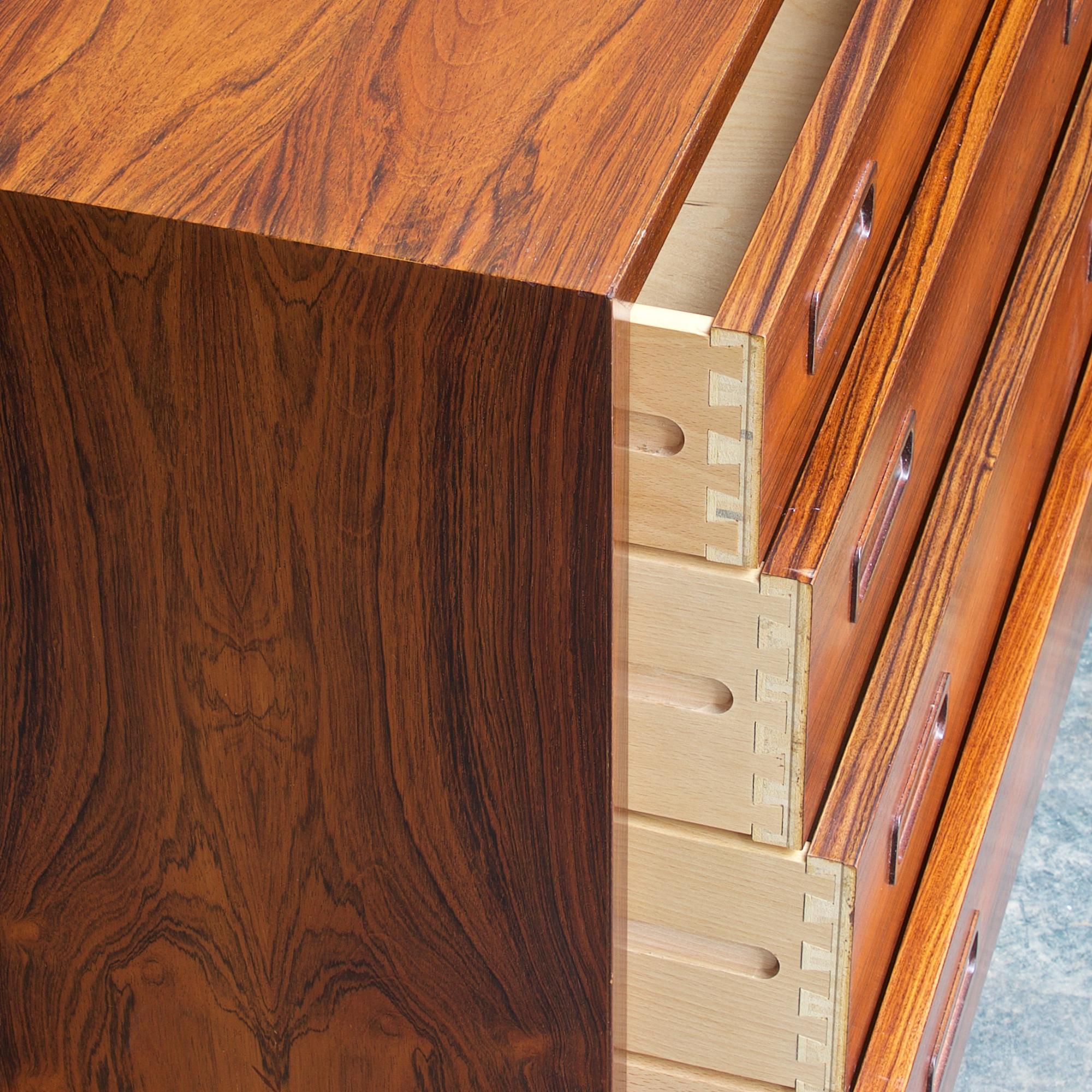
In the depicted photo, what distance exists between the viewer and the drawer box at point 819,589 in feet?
2.23

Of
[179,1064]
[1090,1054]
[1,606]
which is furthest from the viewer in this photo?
[1090,1054]

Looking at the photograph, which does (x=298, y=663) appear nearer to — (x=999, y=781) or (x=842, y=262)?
(x=842, y=262)

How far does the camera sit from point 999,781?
1.04 meters

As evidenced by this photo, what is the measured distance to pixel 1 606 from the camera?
2.29 feet

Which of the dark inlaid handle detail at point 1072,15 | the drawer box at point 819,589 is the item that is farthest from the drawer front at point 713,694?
the dark inlaid handle detail at point 1072,15

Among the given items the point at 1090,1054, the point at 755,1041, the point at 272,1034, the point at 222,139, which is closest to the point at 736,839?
the point at 755,1041

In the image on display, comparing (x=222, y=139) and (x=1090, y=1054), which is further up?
(x=222, y=139)

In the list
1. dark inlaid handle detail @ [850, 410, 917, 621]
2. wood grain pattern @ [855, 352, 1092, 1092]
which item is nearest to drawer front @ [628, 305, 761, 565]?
dark inlaid handle detail @ [850, 410, 917, 621]

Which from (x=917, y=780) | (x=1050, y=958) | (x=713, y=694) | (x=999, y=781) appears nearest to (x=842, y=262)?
(x=713, y=694)

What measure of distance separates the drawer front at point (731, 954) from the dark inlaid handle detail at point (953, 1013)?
0.20 metres

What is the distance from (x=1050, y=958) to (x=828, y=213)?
32.3 inches

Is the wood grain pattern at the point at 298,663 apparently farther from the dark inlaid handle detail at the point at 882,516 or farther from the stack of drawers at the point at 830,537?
the dark inlaid handle detail at the point at 882,516

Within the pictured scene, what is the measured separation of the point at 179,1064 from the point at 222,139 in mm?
443

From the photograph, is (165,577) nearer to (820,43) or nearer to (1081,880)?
(820,43)
